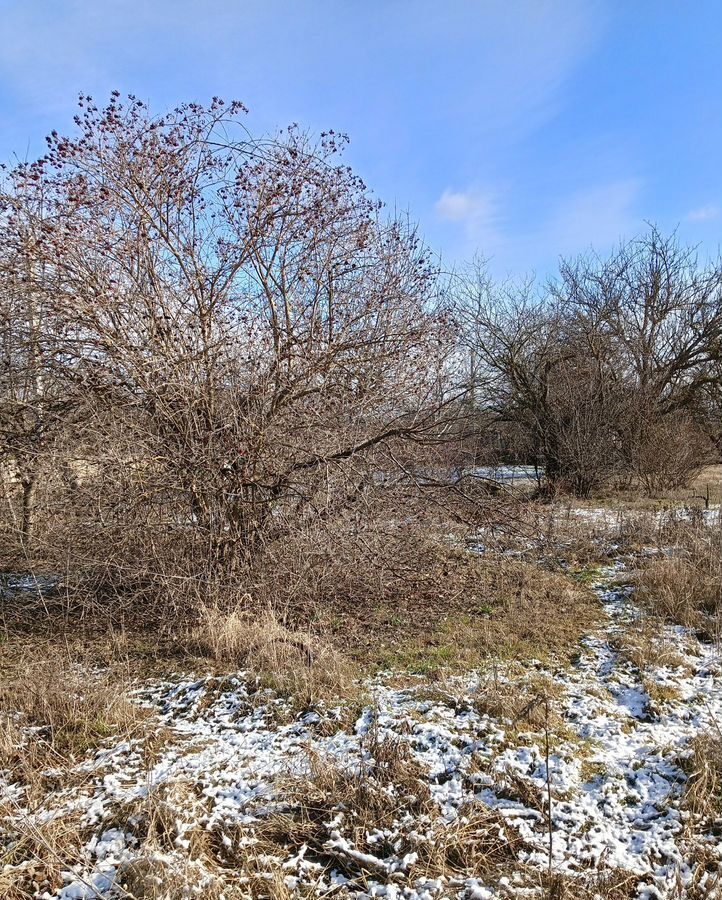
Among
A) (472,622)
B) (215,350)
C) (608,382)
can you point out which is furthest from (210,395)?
(608,382)

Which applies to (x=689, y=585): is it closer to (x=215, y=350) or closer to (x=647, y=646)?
(x=647, y=646)

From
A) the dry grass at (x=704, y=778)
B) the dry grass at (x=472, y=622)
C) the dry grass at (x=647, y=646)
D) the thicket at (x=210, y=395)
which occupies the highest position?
the thicket at (x=210, y=395)

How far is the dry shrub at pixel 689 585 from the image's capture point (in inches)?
199

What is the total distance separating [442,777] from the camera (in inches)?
118

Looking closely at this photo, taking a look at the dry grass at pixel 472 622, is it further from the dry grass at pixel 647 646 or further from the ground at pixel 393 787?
the dry grass at pixel 647 646

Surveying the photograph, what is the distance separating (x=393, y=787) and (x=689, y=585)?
389 cm

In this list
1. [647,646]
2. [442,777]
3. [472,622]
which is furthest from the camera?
[472,622]

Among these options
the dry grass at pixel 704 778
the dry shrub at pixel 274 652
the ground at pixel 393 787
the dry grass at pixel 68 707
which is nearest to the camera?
the ground at pixel 393 787

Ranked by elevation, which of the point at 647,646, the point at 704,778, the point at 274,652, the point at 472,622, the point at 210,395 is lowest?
the point at 704,778

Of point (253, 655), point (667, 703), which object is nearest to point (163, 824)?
point (253, 655)

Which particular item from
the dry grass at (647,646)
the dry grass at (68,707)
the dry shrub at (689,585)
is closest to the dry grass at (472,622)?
the dry grass at (647,646)

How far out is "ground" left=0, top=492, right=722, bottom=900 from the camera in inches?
94.2

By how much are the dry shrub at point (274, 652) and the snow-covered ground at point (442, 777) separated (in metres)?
0.17

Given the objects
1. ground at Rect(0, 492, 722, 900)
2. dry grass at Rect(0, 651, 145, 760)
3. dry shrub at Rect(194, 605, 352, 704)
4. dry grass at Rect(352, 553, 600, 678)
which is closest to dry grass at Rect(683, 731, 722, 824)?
ground at Rect(0, 492, 722, 900)
